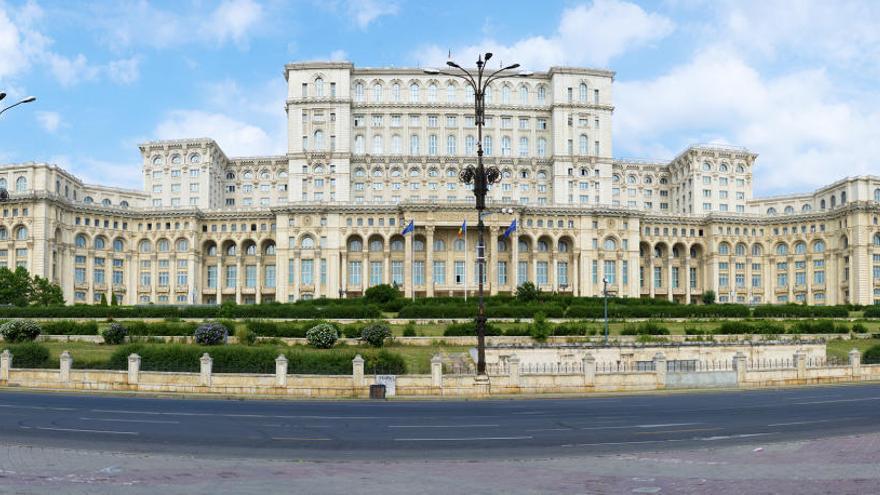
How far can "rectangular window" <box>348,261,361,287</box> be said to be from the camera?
114 meters

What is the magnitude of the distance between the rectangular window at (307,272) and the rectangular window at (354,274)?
528 cm

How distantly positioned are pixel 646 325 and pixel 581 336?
6.62m

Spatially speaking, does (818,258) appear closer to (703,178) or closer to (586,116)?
(703,178)

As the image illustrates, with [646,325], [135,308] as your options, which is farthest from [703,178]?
[135,308]

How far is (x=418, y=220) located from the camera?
110375 mm

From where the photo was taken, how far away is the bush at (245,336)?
5728 centimetres

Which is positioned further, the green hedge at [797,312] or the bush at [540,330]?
the green hedge at [797,312]

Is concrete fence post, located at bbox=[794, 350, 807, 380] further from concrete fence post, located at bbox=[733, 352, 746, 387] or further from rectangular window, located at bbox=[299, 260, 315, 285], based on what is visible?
rectangular window, located at bbox=[299, 260, 315, 285]

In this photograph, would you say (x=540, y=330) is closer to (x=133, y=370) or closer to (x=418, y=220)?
(x=133, y=370)

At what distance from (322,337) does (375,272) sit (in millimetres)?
60380

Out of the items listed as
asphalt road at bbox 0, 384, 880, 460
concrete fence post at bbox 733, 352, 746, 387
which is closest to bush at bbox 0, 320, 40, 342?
asphalt road at bbox 0, 384, 880, 460

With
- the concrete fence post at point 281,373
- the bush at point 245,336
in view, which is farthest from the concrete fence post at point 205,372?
the bush at point 245,336

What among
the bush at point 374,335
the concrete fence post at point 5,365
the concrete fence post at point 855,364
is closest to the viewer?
the concrete fence post at point 5,365

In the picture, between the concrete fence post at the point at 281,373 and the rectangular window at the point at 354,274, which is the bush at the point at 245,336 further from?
the rectangular window at the point at 354,274
